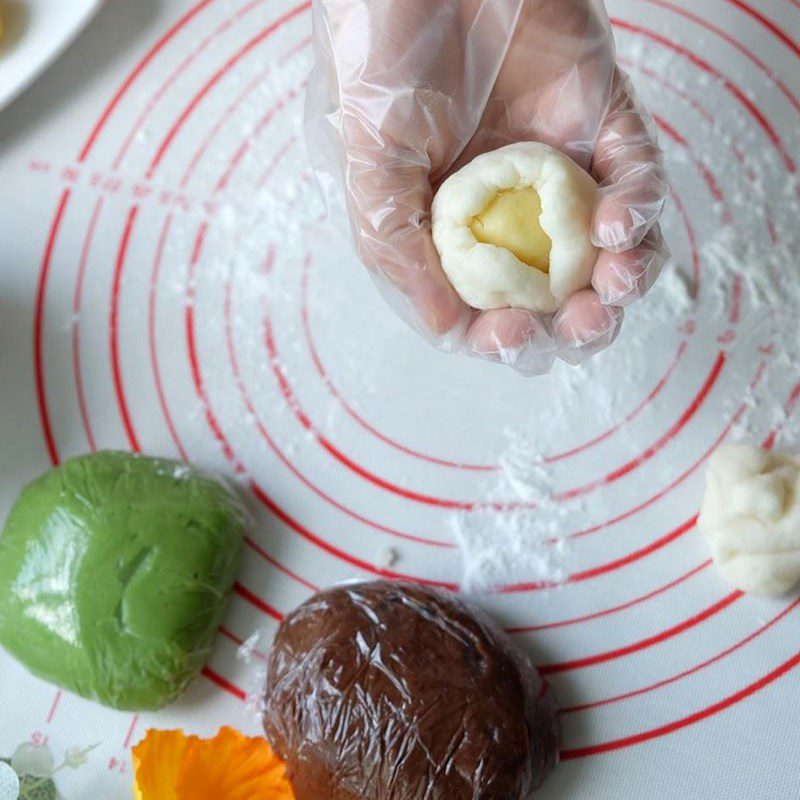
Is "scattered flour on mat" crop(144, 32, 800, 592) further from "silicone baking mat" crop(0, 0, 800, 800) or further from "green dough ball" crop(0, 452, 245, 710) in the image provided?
"green dough ball" crop(0, 452, 245, 710)

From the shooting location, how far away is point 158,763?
0.97 m

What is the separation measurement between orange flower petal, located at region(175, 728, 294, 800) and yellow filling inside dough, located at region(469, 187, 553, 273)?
0.55 metres

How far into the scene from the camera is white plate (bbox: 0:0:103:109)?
1233 millimetres

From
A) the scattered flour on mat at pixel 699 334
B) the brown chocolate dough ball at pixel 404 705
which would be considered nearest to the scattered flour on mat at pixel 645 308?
the scattered flour on mat at pixel 699 334

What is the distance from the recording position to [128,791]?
106 cm

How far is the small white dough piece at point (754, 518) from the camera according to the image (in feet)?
3.28

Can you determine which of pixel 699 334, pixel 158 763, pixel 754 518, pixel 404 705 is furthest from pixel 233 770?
pixel 699 334

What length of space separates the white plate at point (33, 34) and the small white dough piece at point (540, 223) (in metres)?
0.58

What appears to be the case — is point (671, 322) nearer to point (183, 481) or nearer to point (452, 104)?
point (452, 104)

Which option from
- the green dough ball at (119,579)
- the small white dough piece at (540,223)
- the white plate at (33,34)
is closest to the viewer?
the small white dough piece at (540,223)

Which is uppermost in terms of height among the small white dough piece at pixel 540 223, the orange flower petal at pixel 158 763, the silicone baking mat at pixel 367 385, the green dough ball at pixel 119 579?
the small white dough piece at pixel 540 223

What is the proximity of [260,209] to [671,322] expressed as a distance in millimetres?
508

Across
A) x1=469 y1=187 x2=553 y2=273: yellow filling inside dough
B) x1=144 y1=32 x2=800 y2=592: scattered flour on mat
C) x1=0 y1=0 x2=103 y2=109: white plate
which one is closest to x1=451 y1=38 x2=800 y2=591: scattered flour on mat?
x1=144 y1=32 x2=800 y2=592: scattered flour on mat

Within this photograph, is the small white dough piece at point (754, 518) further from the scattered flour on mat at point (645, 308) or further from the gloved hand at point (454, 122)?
the gloved hand at point (454, 122)
